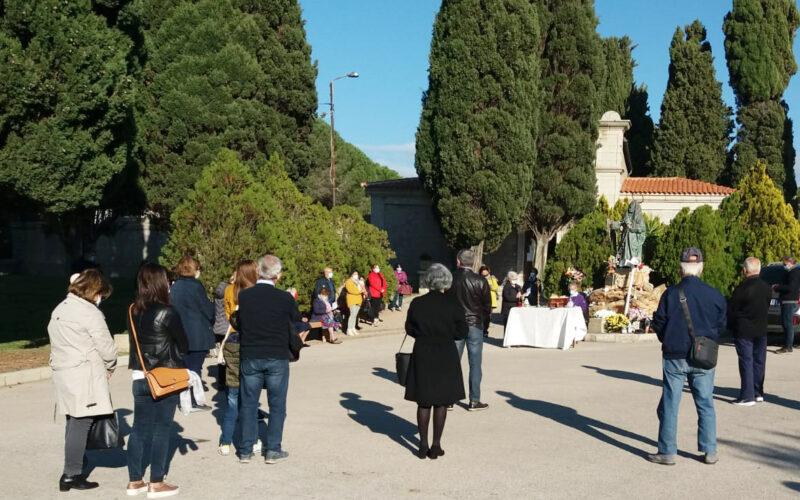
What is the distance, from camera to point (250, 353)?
22.9 feet

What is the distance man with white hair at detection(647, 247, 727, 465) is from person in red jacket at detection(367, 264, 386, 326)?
47.4 ft

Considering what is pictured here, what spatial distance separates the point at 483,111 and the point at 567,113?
4.98 m

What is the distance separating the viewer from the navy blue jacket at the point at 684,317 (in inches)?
280

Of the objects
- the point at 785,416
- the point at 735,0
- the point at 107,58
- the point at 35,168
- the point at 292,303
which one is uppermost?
the point at 735,0

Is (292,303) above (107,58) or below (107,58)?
below

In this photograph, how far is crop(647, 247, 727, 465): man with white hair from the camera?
7.12 metres

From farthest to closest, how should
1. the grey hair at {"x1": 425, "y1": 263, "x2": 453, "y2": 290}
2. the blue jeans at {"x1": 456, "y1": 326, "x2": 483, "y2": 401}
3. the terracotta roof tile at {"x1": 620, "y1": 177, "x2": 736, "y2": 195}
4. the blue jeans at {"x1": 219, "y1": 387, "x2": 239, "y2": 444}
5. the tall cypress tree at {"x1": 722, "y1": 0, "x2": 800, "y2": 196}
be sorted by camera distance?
the tall cypress tree at {"x1": 722, "y1": 0, "x2": 800, "y2": 196} → the terracotta roof tile at {"x1": 620, "y1": 177, "x2": 736, "y2": 195} → the blue jeans at {"x1": 456, "y1": 326, "x2": 483, "y2": 401} → the grey hair at {"x1": 425, "y1": 263, "x2": 453, "y2": 290} → the blue jeans at {"x1": 219, "y1": 387, "x2": 239, "y2": 444}

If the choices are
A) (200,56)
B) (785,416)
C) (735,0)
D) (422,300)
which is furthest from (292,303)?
(735,0)

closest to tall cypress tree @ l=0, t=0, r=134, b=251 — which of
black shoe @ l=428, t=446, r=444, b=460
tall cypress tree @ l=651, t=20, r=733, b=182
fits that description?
black shoe @ l=428, t=446, r=444, b=460

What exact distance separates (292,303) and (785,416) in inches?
238

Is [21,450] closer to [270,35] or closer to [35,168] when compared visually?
[35,168]

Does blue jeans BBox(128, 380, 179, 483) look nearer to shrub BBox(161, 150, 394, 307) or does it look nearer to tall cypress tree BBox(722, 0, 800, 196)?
shrub BBox(161, 150, 394, 307)

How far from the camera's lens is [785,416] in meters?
9.44

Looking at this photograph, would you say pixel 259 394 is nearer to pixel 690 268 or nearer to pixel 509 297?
pixel 690 268
